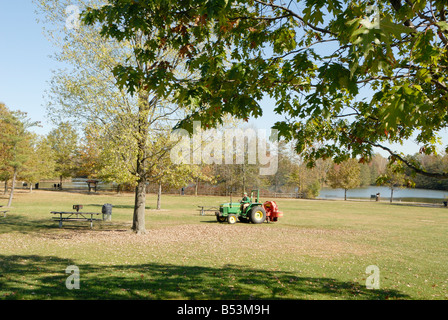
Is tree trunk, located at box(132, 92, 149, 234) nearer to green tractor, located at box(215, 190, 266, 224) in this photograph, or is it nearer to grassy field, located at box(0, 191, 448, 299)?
grassy field, located at box(0, 191, 448, 299)

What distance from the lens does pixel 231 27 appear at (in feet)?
19.9

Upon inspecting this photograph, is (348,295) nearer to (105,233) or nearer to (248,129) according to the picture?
(105,233)

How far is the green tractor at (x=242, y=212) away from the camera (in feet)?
68.9

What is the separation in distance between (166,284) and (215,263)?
2.91 meters

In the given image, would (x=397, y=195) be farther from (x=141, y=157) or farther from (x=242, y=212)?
(x=141, y=157)

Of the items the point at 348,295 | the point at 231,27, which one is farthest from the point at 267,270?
the point at 231,27

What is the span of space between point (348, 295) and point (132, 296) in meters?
4.52

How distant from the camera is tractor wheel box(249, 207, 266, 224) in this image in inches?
827

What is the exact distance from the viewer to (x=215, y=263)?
32.9ft

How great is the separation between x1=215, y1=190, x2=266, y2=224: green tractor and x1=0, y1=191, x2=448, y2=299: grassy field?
2868 millimetres

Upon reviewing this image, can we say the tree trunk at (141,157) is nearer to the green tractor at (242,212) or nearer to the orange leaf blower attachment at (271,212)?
the green tractor at (242,212)

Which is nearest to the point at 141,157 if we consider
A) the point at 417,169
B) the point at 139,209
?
the point at 139,209

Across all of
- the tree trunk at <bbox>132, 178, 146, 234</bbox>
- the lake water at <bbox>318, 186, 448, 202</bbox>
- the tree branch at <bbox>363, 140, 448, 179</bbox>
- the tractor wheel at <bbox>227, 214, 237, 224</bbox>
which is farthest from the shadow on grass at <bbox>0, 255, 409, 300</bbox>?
the lake water at <bbox>318, 186, 448, 202</bbox>

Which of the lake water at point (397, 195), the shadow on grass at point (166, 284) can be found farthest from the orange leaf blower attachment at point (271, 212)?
the lake water at point (397, 195)
